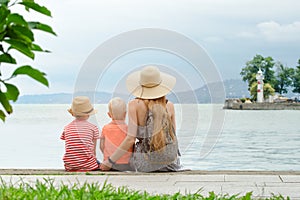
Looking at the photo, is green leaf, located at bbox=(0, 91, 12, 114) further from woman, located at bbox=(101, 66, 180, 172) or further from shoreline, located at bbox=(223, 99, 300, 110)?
shoreline, located at bbox=(223, 99, 300, 110)

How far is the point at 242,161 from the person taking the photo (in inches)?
634

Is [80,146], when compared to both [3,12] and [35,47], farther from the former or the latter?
[3,12]

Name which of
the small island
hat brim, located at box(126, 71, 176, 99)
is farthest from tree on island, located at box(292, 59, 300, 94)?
hat brim, located at box(126, 71, 176, 99)

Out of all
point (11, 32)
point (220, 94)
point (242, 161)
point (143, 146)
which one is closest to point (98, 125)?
point (143, 146)

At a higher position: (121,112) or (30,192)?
(121,112)

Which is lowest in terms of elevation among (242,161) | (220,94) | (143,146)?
(242,161)

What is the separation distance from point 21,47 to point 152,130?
302cm

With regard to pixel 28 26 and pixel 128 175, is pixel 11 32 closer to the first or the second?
pixel 28 26

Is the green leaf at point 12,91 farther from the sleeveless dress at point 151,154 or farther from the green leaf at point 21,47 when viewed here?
the sleeveless dress at point 151,154

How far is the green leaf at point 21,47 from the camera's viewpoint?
2096mm

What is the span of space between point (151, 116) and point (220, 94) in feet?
3.23

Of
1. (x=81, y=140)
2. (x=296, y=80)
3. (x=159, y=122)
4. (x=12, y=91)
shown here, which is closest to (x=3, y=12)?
(x=12, y=91)

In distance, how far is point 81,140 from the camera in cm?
565

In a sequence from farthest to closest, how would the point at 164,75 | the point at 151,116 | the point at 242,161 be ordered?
the point at 242,161 < the point at 164,75 < the point at 151,116
